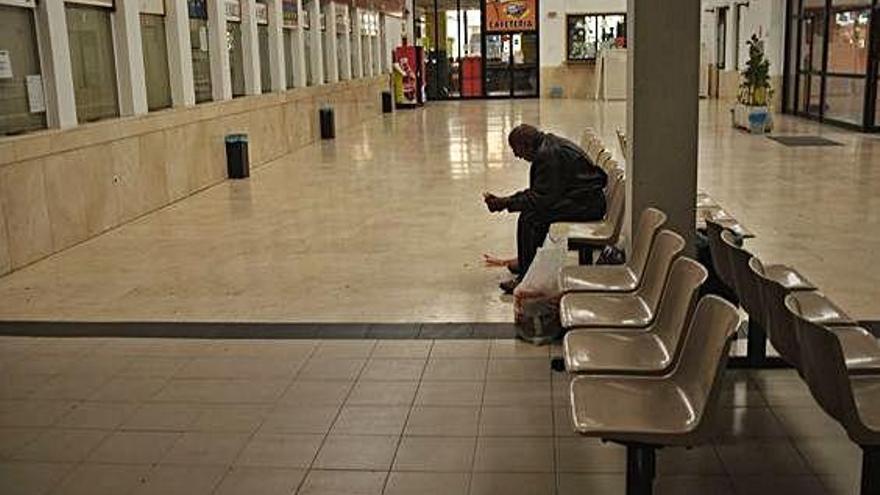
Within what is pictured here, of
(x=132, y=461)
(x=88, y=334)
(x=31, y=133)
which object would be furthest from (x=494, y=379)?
(x=31, y=133)

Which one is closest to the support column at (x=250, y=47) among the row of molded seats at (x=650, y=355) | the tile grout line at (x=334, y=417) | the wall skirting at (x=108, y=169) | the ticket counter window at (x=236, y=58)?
the ticket counter window at (x=236, y=58)

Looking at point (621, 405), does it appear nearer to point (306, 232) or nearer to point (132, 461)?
point (132, 461)

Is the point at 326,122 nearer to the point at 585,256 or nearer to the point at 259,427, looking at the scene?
the point at 585,256

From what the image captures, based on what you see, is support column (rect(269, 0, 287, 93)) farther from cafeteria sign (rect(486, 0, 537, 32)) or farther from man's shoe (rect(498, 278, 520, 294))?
cafeteria sign (rect(486, 0, 537, 32))

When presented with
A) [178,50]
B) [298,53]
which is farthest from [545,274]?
[298,53]

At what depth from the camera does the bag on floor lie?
15.2 ft

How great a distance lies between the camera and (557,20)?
84.1 ft

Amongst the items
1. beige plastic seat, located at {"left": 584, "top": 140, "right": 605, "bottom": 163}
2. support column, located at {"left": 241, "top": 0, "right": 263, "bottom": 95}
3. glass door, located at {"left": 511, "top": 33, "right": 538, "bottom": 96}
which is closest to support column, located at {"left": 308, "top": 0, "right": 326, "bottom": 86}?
support column, located at {"left": 241, "top": 0, "right": 263, "bottom": 95}

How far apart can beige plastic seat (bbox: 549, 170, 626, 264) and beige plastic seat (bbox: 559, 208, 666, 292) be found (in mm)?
602

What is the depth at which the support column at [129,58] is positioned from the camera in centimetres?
877

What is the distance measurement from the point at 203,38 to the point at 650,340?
9.15 metres

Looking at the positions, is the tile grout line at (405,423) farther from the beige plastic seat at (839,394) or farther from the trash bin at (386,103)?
the trash bin at (386,103)

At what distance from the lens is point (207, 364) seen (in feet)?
14.9

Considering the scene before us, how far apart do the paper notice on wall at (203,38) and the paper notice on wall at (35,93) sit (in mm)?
3903
